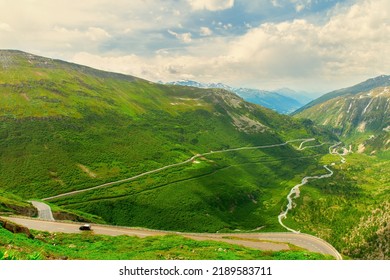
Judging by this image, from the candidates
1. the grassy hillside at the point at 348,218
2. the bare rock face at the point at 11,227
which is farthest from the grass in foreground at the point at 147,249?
the grassy hillside at the point at 348,218

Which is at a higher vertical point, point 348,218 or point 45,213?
point 45,213

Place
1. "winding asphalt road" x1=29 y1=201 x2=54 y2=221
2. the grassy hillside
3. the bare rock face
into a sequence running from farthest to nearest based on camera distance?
the grassy hillside → "winding asphalt road" x1=29 y1=201 x2=54 y2=221 → the bare rock face

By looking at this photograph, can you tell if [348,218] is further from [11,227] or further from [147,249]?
[11,227]

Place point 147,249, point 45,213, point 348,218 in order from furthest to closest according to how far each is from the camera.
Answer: point 348,218
point 45,213
point 147,249

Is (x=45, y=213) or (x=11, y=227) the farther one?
(x=45, y=213)

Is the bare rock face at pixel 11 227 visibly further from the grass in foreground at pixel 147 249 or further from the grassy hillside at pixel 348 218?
the grassy hillside at pixel 348 218

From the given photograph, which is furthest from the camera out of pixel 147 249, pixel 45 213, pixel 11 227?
pixel 45 213

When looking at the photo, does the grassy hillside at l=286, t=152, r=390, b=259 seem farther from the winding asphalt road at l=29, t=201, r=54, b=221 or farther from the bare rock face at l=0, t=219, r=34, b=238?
the bare rock face at l=0, t=219, r=34, b=238

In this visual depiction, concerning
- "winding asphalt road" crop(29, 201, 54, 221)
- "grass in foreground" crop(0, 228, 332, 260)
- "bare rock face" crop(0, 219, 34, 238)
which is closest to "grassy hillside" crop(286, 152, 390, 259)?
"grass in foreground" crop(0, 228, 332, 260)

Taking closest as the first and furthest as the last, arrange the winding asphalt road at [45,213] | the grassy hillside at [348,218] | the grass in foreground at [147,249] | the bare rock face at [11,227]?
1. the grass in foreground at [147,249]
2. the bare rock face at [11,227]
3. the winding asphalt road at [45,213]
4. the grassy hillside at [348,218]

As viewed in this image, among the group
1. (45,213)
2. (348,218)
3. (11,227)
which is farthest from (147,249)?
(348,218)

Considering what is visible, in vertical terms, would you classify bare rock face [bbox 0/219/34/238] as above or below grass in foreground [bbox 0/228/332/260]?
above
